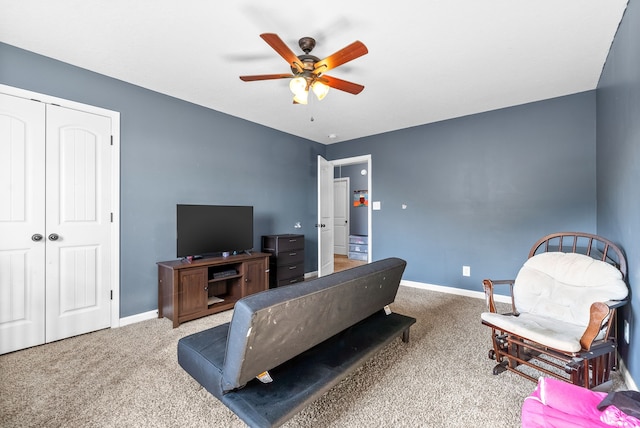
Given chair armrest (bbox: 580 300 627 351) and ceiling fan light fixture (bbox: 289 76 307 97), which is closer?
chair armrest (bbox: 580 300 627 351)

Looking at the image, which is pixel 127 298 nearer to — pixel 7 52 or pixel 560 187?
pixel 7 52

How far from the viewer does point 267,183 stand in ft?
14.7

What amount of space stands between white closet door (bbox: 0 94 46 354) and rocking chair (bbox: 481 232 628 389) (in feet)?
12.4

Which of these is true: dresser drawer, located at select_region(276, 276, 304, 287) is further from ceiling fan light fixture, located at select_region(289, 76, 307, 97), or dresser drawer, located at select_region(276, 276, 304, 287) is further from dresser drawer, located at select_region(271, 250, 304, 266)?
ceiling fan light fixture, located at select_region(289, 76, 307, 97)

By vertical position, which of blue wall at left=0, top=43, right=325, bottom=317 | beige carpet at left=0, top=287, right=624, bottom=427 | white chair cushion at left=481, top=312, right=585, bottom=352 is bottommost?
beige carpet at left=0, top=287, right=624, bottom=427

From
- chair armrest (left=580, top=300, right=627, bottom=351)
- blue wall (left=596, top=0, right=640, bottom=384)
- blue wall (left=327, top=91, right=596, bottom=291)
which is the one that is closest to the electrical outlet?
blue wall (left=596, top=0, right=640, bottom=384)

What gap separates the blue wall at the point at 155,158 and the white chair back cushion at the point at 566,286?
3395 mm

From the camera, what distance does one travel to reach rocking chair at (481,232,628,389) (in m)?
1.70

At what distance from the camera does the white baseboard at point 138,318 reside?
2941mm

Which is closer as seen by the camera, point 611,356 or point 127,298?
point 611,356

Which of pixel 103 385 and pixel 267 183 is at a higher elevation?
pixel 267 183

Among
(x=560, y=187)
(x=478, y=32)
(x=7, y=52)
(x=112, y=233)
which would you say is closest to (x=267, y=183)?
(x=112, y=233)

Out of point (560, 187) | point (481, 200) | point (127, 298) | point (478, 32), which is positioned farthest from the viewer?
point (481, 200)

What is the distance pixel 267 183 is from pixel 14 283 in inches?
116
